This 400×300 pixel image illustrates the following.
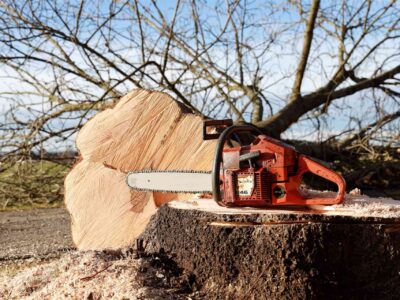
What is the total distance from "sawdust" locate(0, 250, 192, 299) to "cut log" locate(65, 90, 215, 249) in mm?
570

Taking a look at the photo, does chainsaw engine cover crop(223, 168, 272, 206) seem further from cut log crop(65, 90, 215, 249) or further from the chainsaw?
cut log crop(65, 90, 215, 249)

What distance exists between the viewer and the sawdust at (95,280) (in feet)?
7.44

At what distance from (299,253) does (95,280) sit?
2.92 ft

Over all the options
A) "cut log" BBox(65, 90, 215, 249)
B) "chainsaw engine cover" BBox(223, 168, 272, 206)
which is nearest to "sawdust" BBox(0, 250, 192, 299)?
"chainsaw engine cover" BBox(223, 168, 272, 206)

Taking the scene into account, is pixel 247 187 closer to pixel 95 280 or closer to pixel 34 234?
pixel 95 280

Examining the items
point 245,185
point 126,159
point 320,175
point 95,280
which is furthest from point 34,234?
point 320,175

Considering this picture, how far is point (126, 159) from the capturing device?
11.0 ft

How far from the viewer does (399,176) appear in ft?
20.8

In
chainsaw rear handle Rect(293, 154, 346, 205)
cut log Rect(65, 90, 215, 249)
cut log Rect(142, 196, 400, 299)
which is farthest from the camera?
cut log Rect(65, 90, 215, 249)

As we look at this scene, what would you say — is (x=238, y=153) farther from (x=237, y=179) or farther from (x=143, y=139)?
(x=143, y=139)

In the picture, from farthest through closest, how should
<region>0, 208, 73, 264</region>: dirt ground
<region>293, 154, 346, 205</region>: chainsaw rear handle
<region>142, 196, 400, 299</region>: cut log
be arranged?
<region>0, 208, 73, 264</region>: dirt ground < <region>293, 154, 346, 205</region>: chainsaw rear handle < <region>142, 196, 400, 299</region>: cut log

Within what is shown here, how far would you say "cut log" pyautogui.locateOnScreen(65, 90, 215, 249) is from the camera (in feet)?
10.6

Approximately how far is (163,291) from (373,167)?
13.8ft

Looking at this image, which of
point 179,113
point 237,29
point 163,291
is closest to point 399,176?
point 237,29
